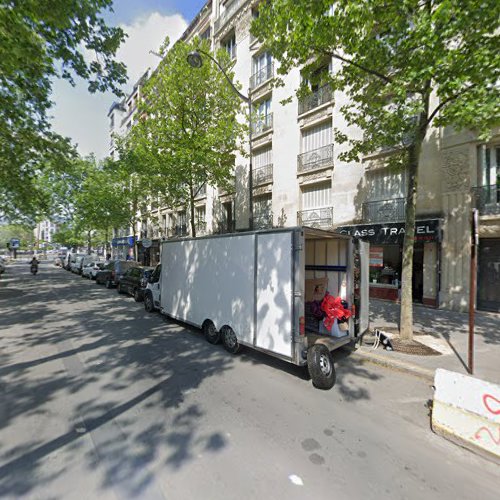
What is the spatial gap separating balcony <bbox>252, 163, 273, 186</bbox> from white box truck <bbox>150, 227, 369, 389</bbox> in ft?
32.6

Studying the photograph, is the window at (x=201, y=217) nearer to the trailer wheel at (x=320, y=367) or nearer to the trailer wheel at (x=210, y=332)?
the trailer wheel at (x=210, y=332)

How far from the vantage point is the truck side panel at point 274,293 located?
15.1ft

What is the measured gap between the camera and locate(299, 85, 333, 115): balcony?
13.7m

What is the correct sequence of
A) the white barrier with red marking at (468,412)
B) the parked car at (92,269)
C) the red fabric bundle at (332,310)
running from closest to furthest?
1. the white barrier with red marking at (468,412)
2. the red fabric bundle at (332,310)
3. the parked car at (92,269)

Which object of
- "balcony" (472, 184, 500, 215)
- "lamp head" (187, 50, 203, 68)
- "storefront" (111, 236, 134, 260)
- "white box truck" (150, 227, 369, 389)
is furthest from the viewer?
"storefront" (111, 236, 134, 260)

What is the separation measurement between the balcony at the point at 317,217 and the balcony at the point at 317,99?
527 cm

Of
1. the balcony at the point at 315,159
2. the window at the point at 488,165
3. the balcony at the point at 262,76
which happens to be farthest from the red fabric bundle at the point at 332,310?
the balcony at the point at 262,76

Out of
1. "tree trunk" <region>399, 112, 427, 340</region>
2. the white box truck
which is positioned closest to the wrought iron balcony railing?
the white box truck

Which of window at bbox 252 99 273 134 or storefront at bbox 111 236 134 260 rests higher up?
window at bbox 252 99 273 134

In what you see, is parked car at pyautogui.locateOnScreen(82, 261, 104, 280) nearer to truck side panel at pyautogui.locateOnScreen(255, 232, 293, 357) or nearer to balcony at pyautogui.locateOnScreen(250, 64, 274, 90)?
balcony at pyautogui.locateOnScreen(250, 64, 274, 90)

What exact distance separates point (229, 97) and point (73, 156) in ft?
24.5

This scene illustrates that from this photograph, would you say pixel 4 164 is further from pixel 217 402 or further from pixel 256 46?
pixel 256 46

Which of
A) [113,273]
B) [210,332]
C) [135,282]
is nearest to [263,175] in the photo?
[135,282]

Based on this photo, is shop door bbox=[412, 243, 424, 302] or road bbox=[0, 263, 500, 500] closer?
road bbox=[0, 263, 500, 500]
